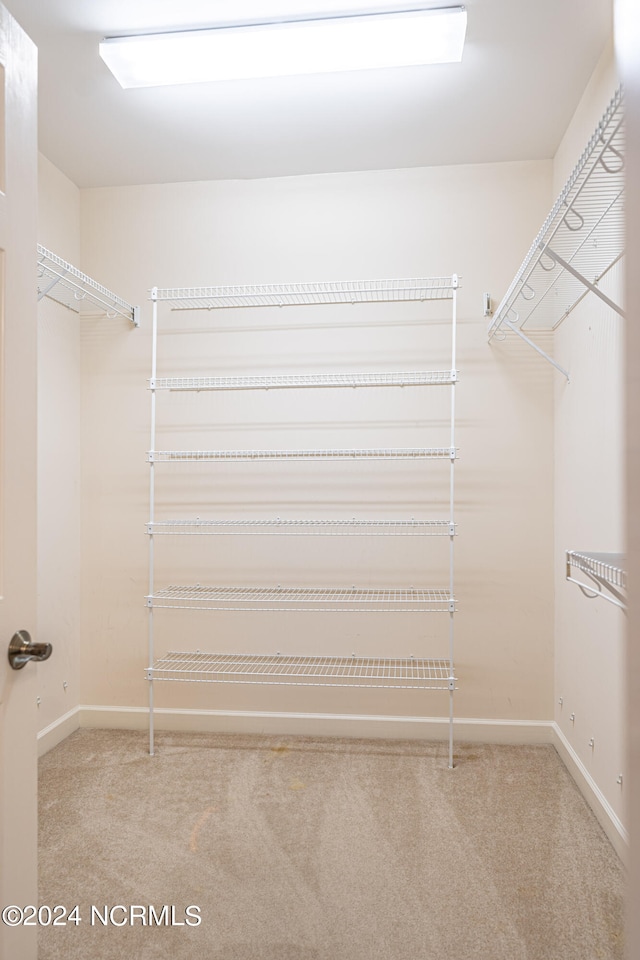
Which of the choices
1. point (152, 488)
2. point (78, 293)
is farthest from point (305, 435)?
point (78, 293)

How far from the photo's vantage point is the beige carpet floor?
172 cm

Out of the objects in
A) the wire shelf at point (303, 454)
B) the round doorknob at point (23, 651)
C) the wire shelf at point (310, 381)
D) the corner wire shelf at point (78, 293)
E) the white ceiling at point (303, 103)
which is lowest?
the round doorknob at point (23, 651)

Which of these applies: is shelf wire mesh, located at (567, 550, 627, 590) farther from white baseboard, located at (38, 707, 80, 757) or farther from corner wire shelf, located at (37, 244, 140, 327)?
white baseboard, located at (38, 707, 80, 757)

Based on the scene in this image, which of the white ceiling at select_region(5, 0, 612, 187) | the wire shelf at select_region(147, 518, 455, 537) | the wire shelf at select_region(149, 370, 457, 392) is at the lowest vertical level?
the wire shelf at select_region(147, 518, 455, 537)

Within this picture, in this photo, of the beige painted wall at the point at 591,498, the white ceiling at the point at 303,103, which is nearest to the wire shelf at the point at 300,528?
the beige painted wall at the point at 591,498

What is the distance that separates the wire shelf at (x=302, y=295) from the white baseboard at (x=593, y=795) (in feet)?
6.73

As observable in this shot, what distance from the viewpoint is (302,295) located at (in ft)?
9.91

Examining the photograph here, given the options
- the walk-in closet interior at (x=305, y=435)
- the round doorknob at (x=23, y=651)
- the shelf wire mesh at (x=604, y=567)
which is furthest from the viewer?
the walk-in closet interior at (x=305, y=435)

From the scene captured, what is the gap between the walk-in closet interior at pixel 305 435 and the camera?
2914 mm

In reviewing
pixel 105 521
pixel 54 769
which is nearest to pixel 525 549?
pixel 105 521

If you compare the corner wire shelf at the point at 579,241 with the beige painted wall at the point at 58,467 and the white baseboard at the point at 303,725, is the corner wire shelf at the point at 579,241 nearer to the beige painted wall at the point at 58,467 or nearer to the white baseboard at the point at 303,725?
the white baseboard at the point at 303,725

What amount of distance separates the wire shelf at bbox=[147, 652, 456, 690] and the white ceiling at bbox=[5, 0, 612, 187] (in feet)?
7.66

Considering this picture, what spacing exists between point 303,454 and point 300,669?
3.43 ft

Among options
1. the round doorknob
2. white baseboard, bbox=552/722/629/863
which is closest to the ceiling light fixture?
the round doorknob
